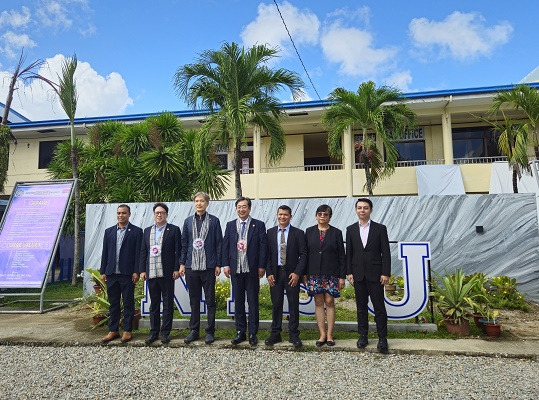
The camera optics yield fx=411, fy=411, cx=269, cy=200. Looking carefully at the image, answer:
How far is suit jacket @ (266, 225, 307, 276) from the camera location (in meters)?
4.63

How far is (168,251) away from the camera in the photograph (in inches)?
195

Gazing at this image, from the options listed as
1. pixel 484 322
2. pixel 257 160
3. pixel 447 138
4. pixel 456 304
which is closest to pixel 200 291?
pixel 456 304

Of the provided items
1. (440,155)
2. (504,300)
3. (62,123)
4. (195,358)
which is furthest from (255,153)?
(195,358)

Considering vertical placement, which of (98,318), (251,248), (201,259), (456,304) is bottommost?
(98,318)

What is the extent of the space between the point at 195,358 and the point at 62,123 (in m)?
15.8

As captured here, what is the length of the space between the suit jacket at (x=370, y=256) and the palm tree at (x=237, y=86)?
14.9 feet

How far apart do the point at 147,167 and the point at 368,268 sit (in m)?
6.94

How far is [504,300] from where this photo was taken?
652cm

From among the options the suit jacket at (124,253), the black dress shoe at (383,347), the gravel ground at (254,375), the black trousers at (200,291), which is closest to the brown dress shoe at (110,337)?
the gravel ground at (254,375)

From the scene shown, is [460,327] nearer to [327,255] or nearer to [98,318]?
[327,255]

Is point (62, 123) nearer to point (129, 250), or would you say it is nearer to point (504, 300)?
point (129, 250)

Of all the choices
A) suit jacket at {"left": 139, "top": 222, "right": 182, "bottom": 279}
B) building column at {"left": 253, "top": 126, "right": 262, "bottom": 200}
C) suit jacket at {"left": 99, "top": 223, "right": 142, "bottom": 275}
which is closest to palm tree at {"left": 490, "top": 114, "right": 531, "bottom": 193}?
suit jacket at {"left": 139, "top": 222, "right": 182, "bottom": 279}

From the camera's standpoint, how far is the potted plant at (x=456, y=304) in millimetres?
5012

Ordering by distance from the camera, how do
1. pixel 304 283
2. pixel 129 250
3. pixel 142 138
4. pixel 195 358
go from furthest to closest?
pixel 142 138 → pixel 129 250 → pixel 304 283 → pixel 195 358
